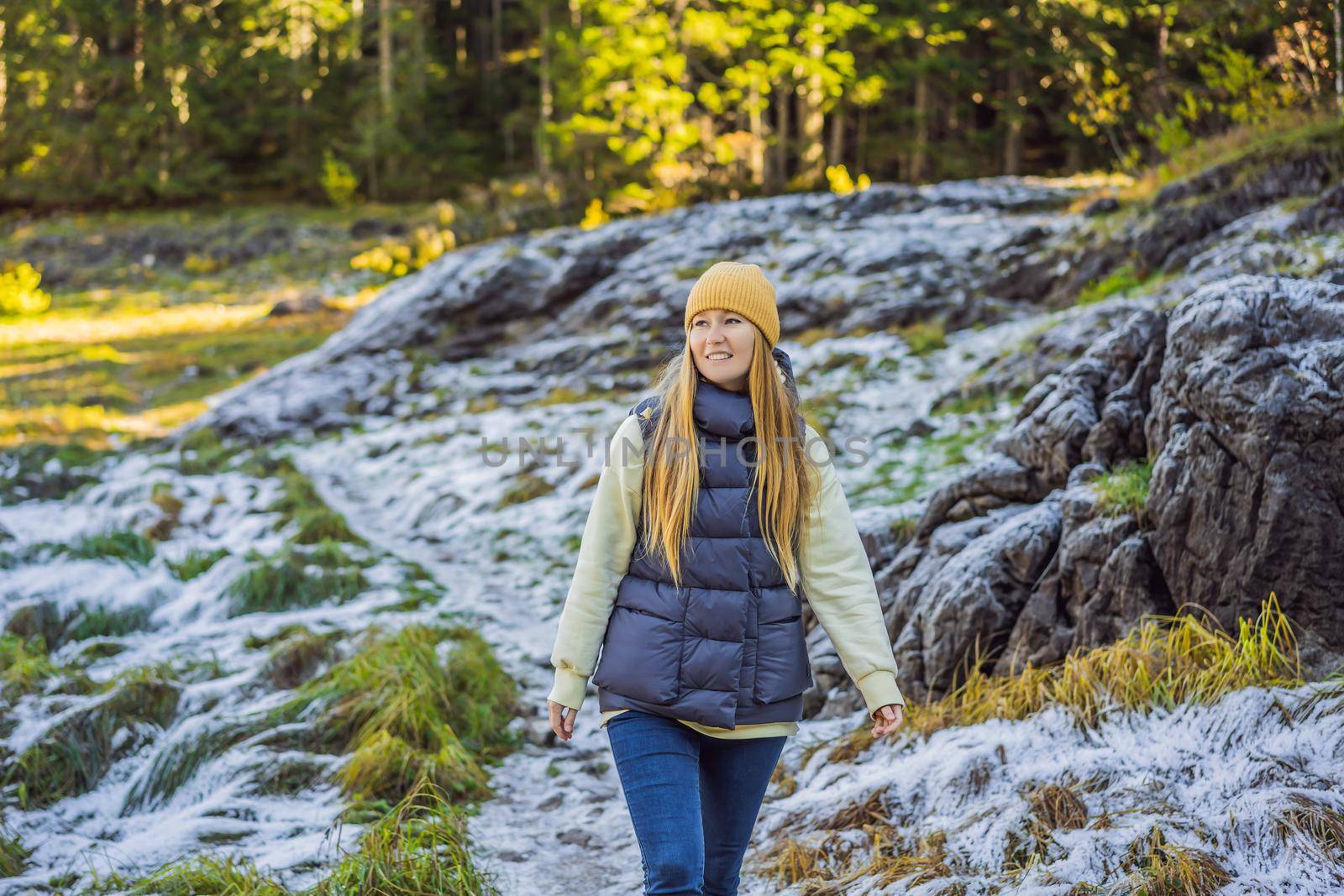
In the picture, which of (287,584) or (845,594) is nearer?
(845,594)

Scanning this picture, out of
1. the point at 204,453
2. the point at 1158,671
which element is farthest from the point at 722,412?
the point at 204,453

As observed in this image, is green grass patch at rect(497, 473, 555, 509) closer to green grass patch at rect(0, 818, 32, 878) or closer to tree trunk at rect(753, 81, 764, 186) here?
green grass patch at rect(0, 818, 32, 878)

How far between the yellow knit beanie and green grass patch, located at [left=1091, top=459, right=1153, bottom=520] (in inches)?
79.5

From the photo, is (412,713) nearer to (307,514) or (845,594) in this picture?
(845,594)

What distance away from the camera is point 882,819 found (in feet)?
11.0

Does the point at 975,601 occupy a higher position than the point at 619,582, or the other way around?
the point at 619,582

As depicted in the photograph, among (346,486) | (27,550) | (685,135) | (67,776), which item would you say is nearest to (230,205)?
(685,135)

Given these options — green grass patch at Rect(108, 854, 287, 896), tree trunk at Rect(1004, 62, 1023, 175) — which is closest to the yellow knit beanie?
green grass patch at Rect(108, 854, 287, 896)

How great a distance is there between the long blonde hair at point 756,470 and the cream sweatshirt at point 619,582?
1.8 inches

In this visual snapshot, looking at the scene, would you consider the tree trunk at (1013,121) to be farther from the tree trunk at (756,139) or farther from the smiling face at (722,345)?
the smiling face at (722,345)

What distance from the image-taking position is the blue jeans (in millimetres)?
2141

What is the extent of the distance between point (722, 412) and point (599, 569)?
48 cm

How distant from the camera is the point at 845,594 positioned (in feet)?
7.98

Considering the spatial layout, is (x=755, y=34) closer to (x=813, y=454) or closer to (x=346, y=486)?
(x=346, y=486)
